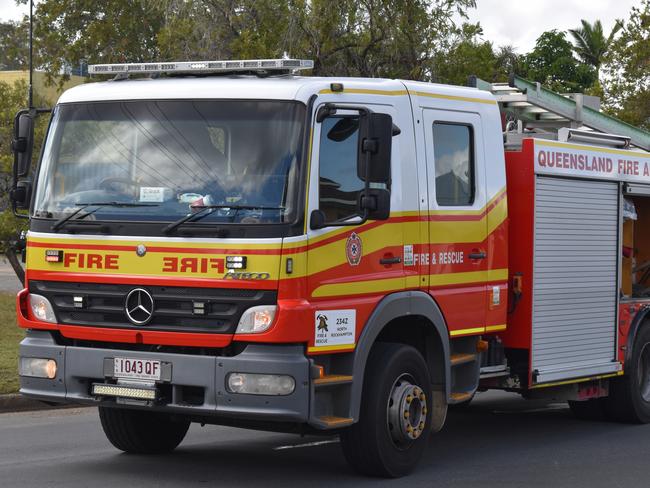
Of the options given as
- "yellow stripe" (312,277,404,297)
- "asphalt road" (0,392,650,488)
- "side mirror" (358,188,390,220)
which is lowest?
"asphalt road" (0,392,650,488)

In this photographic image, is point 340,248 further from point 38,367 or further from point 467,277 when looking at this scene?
point 38,367

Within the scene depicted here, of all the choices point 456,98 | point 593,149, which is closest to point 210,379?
point 456,98

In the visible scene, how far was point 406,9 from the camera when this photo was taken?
20.6 m

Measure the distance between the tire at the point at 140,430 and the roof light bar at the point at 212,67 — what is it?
247 centimetres

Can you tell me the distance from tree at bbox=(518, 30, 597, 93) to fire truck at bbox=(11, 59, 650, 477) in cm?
4123

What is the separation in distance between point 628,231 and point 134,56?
21021 mm

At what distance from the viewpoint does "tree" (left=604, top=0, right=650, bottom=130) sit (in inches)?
1106

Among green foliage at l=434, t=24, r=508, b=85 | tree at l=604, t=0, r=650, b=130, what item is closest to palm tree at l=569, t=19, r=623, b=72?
tree at l=604, t=0, r=650, b=130

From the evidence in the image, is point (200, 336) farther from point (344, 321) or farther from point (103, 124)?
point (103, 124)

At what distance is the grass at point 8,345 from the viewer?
1263 centimetres

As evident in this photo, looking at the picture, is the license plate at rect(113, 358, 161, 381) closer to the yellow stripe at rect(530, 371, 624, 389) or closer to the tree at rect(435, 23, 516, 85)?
the yellow stripe at rect(530, 371, 624, 389)

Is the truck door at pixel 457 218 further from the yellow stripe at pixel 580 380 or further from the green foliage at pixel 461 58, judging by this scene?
the green foliage at pixel 461 58

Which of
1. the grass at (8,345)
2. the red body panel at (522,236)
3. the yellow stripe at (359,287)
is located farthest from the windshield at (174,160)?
the grass at (8,345)

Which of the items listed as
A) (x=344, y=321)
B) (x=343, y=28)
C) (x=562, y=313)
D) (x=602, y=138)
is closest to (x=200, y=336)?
(x=344, y=321)
